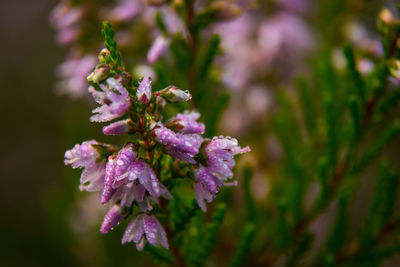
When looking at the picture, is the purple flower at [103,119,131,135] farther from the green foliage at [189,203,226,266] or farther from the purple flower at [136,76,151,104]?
the green foliage at [189,203,226,266]

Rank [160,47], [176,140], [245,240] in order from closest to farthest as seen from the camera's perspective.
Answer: [176,140], [245,240], [160,47]

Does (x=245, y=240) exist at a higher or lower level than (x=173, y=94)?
lower

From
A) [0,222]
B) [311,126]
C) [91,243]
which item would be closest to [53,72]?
[0,222]

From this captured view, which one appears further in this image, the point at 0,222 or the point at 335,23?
the point at 0,222

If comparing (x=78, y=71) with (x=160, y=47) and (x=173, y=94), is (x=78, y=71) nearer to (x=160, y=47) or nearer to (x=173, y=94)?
(x=160, y=47)

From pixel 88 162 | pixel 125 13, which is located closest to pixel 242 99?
pixel 125 13

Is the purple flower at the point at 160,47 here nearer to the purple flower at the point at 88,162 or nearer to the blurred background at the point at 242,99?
the blurred background at the point at 242,99

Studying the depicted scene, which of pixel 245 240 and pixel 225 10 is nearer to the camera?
pixel 245 240

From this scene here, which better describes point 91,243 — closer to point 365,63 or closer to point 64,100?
point 365,63
